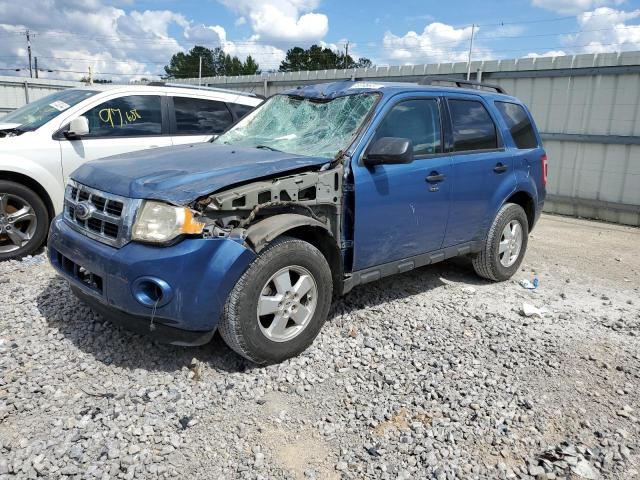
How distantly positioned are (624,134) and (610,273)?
378cm

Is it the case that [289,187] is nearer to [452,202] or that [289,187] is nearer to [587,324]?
[452,202]

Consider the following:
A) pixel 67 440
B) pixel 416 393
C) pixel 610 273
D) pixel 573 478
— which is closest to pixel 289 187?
pixel 416 393

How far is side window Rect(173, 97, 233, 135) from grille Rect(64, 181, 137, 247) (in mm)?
2999

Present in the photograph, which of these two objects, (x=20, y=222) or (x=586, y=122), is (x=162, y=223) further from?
(x=586, y=122)

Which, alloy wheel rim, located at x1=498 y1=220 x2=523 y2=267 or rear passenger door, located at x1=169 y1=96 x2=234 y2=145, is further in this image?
A: rear passenger door, located at x1=169 y1=96 x2=234 y2=145

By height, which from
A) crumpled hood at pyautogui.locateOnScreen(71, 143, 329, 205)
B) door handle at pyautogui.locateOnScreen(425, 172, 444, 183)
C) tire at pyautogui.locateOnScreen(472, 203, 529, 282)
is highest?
crumpled hood at pyautogui.locateOnScreen(71, 143, 329, 205)

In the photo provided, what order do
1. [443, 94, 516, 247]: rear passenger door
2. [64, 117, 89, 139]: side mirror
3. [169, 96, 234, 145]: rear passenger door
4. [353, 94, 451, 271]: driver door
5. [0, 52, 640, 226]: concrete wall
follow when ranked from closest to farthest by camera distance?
[353, 94, 451, 271]: driver door, [443, 94, 516, 247]: rear passenger door, [64, 117, 89, 139]: side mirror, [169, 96, 234, 145]: rear passenger door, [0, 52, 640, 226]: concrete wall

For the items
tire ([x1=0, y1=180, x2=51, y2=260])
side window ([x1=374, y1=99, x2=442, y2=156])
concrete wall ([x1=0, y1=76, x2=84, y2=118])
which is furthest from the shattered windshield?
concrete wall ([x1=0, y1=76, x2=84, y2=118])

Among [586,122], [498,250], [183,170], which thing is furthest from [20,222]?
[586,122]

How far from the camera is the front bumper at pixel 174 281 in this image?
9.67 ft

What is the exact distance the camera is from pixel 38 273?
4.98 m

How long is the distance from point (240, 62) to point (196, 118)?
74.6 meters

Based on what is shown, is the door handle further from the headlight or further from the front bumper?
the headlight

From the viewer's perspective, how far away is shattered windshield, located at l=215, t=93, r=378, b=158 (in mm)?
3953
